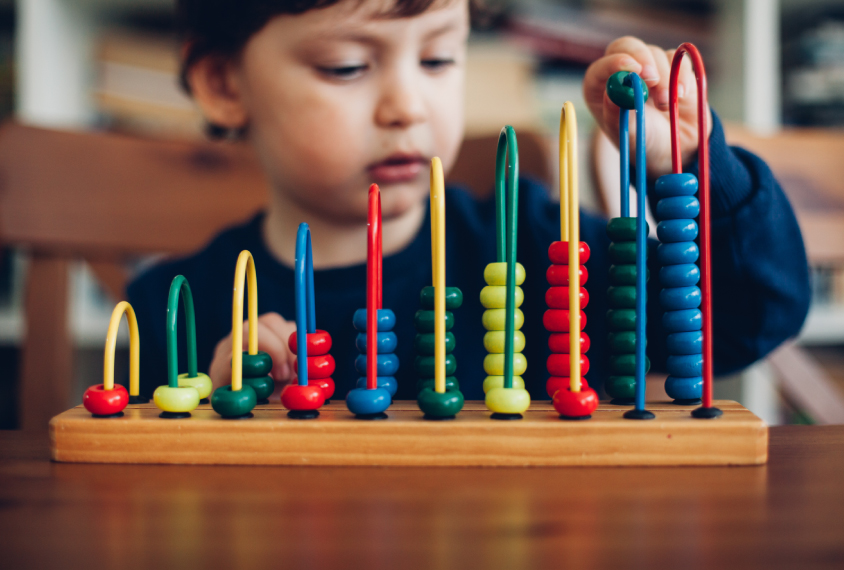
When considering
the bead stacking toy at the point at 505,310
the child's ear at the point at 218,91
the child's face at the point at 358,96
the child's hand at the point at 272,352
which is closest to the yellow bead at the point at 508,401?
the bead stacking toy at the point at 505,310

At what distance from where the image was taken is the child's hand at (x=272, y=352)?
1.92ft

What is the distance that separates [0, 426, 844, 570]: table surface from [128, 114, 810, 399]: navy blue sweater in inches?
10.2

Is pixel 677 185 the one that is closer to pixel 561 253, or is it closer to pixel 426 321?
pixel 561 253

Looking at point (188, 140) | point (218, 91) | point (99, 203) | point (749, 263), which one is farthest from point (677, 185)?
point (188, 140)

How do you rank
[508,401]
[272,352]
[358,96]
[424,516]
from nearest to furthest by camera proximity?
[424,516]
[508,401]
[272,352]
[358,96]

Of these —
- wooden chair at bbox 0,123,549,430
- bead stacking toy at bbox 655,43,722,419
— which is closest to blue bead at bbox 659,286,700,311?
bead stacking toy at bbox 655,43,722,419

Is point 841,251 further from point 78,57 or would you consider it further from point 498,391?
point 78,57

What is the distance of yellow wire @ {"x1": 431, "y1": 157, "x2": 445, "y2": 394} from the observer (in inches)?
17.7

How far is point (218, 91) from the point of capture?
33.0 inches

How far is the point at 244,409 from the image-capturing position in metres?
0.46

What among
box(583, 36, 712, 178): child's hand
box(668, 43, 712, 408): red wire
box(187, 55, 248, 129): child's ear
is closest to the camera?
box(668, 43, 712, 408): red wire

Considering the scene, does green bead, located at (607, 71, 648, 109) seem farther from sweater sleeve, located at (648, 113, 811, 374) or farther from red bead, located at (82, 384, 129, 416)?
red bead, located at (82, 384, 129, 416)

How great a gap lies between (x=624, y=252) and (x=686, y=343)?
0.27 feet

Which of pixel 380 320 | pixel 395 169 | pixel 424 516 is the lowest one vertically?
pixel 424 516
